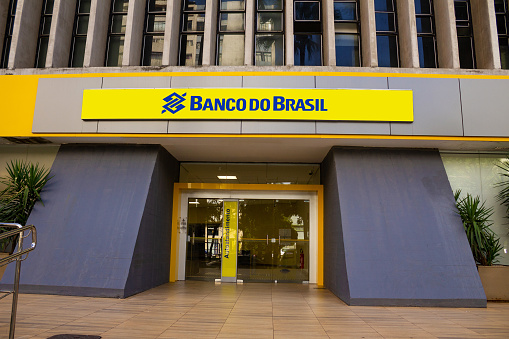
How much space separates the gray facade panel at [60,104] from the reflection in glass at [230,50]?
3236 mm

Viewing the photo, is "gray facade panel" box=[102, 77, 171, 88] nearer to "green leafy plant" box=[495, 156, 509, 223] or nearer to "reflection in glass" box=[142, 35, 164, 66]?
"reflection in glass" box=[142, 35, 164, 66]

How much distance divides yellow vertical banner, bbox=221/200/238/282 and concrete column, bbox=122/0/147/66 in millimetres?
4243

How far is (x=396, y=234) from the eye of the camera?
25.5ft

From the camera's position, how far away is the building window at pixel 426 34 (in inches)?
389

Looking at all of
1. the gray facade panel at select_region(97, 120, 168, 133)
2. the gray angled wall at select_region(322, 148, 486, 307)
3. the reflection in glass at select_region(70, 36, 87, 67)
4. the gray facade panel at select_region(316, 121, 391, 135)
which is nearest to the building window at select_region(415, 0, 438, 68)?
the gray angled wall at select_region(322, 148, 486, 307)

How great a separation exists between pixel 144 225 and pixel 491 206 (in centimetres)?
754

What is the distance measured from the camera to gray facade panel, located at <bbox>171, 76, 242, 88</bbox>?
816 cm

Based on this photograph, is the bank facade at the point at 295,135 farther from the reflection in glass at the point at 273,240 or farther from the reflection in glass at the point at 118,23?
the reflection in glass at the point at 118,23

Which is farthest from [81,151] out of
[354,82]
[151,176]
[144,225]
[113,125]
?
[354,82]

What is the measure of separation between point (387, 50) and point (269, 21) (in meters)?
3.13

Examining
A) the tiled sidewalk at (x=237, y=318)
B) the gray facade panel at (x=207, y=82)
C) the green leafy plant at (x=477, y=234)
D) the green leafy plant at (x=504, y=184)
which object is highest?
the gray facade panel at (x=207, y=82)

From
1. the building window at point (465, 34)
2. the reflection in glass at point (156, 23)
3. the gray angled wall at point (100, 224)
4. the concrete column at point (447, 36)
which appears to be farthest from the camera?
the reflection in glass at point (156, 23)

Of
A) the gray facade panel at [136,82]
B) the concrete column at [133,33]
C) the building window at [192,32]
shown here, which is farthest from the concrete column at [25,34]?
the building window at [192,32]

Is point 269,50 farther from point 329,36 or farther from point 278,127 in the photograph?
point 278,127
